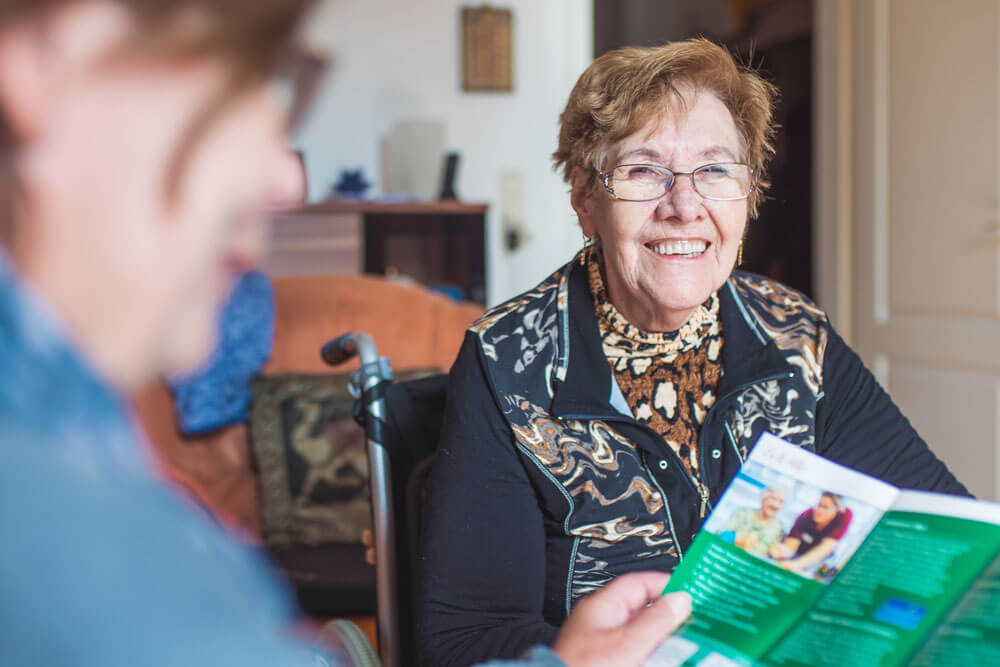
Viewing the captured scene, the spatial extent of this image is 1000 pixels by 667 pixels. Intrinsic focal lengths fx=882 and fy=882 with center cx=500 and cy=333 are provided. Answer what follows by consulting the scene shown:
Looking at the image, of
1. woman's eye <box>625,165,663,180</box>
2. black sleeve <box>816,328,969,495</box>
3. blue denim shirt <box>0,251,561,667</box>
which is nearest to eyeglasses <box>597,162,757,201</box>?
woman's eye <box>625,165,663,180</box>

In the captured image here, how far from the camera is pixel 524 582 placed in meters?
0.98

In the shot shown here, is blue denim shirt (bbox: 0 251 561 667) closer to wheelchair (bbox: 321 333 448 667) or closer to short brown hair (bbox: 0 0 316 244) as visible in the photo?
short brown hair (bbox: 0 0 316 244)

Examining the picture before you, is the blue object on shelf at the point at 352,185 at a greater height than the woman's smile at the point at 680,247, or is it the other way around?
the blue object on shelf at the point at 352,185

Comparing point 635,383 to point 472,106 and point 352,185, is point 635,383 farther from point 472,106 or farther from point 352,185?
point 472,106

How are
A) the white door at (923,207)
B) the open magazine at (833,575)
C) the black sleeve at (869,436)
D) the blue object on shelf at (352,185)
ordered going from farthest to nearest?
the blue object on shelf at (352,185)
the white door at (923,207)
the black sleeve at (869,436)
the open magazine at (833,575)

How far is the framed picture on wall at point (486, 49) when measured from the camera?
4645mm

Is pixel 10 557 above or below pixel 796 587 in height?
above

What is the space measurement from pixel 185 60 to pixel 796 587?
2.07 feet

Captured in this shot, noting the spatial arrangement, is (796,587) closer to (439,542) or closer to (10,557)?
(439,542)

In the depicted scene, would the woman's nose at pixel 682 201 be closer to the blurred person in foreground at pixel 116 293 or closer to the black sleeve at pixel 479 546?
the black sleeve at pixel 479 546

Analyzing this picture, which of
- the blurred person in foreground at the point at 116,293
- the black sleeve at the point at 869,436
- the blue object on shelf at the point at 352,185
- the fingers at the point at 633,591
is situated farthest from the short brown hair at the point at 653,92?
the blue object on shelf at the point at 352,185

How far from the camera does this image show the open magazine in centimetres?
63

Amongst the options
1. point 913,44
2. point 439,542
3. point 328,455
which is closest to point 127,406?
point 439,542

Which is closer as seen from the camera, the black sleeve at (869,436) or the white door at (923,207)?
the black sleeve at (869,436)
